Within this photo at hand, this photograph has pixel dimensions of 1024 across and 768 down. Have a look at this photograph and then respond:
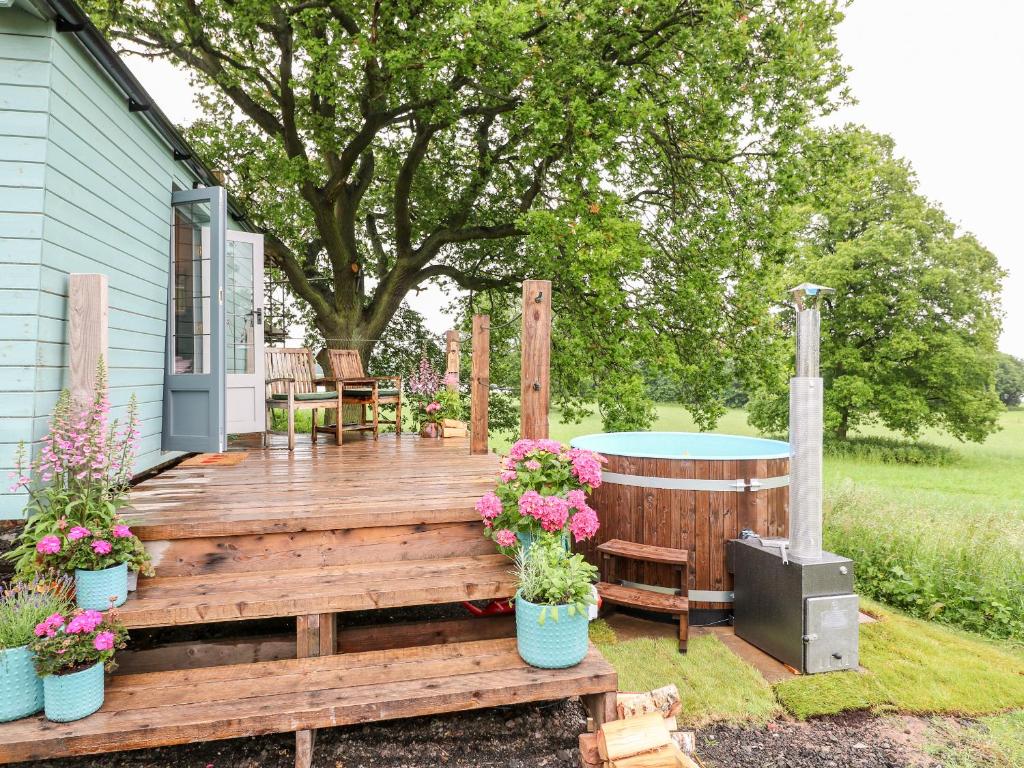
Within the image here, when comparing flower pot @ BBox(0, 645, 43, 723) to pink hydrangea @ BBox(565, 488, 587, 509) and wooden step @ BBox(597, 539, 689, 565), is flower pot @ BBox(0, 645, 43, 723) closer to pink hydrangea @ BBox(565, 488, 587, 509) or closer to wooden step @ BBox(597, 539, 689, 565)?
pink hydrangea @ BBox(565, 488, 587, 509)

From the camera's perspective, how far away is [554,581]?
2578 millimetres

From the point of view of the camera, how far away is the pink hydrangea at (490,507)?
304cm

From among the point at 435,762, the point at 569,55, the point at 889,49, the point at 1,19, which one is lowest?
the point at 435,762

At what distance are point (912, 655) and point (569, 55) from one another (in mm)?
6339

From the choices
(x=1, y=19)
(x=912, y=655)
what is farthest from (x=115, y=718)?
(x=912, y=655)

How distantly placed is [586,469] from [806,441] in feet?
4.39

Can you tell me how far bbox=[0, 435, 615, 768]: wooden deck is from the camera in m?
2.20

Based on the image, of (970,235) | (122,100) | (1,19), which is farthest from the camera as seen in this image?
(970,235)

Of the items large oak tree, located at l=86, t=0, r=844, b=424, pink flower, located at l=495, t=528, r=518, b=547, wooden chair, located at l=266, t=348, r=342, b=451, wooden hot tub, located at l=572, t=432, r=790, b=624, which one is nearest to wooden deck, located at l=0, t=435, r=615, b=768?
pink flower, located at l=495, t=528, r=518, b=547

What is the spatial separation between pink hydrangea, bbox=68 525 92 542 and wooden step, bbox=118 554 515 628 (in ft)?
1.16

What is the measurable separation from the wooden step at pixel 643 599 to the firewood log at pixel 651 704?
115cm

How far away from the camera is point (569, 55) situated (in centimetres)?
647

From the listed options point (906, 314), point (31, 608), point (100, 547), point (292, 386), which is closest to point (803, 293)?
point (100, 547)

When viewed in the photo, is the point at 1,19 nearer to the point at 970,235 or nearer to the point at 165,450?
the point at 165,450
